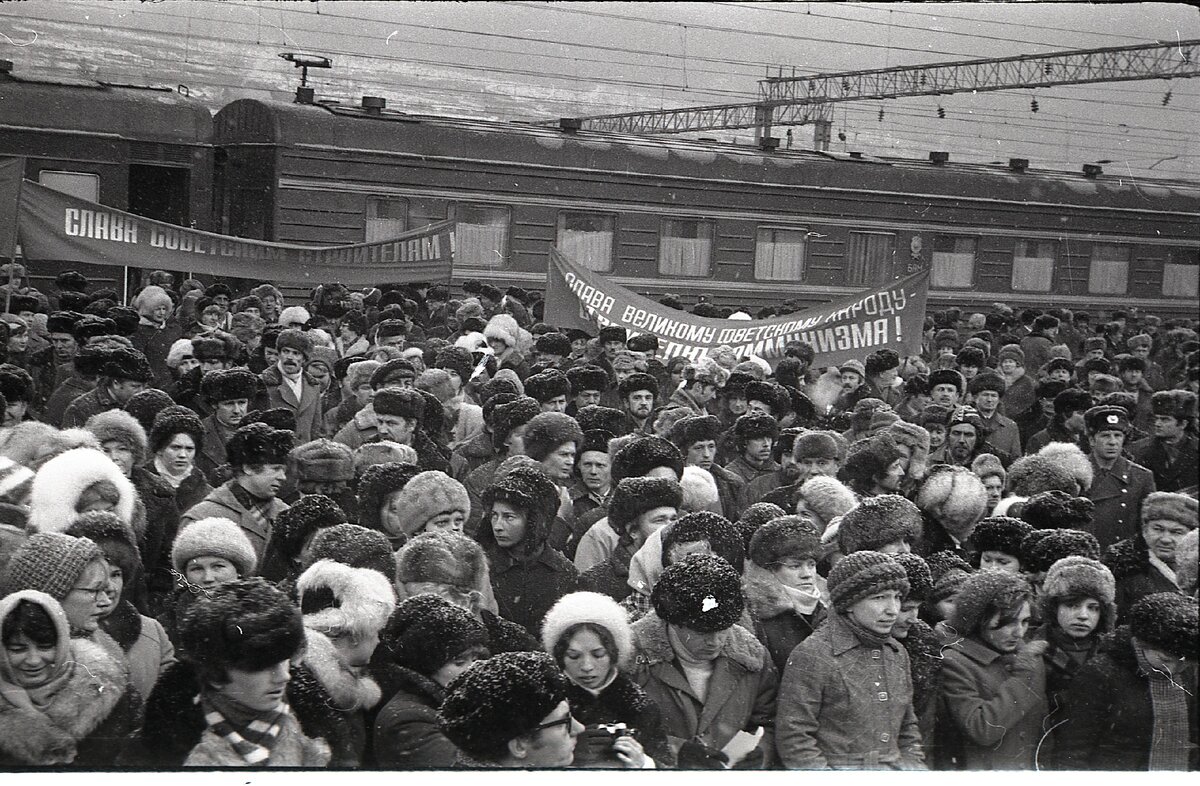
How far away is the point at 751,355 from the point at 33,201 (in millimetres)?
4035

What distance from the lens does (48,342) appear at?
7438mm

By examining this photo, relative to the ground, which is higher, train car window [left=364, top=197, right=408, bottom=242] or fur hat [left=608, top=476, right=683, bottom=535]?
train car window [left=364, top=197, right=408, bottom=242]

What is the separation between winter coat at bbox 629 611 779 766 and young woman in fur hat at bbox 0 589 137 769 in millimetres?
1329

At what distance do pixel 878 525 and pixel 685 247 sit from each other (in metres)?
8.32

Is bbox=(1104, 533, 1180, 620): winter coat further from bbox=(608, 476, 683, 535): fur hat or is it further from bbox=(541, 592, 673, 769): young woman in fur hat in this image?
bbox=(541, 592, 673, 769): young woman in fur hat

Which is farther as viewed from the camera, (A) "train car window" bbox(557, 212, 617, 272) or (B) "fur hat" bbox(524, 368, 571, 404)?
(A) "train car window" bbox(557, 212, 617, 272)

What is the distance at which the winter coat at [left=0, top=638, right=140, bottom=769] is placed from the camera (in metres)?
3.15

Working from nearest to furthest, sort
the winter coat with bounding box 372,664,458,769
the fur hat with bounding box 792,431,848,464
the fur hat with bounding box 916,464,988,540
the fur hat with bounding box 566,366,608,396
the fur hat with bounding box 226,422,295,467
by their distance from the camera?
the winter coat with bounding box 372,664,458,769
the fur hat with bounding box 226,422,295,467
the fur hat with bounding box 916,464,988,540
the fur hat with bounding box 792,431,848,464
the fur hat with bounding box 566,366,608,396

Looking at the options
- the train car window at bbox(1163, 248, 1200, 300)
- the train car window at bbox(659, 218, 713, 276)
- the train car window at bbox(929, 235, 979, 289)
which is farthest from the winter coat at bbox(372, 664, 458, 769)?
the train car window at bbox(1163, 248, 1200, 300)

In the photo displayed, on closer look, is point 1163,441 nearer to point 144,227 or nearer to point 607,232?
point 144,227

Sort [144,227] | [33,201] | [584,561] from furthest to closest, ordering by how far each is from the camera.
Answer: [144,227] → [33,201] → [584,561]

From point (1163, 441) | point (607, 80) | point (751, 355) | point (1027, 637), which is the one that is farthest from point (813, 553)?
point (607, 80)

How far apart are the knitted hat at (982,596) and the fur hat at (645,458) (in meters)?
1.49

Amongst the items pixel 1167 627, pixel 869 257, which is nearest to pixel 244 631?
pixel 1167 627
